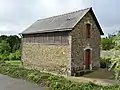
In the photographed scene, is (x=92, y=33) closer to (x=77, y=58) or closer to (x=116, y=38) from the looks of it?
(x=77, y=58)

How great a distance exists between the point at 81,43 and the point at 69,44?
151 cm

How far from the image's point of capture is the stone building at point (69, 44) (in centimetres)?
1986

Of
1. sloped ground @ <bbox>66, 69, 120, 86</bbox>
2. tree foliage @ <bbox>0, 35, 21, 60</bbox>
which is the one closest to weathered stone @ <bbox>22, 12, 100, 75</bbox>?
sloped ground @ <bbox>66, 69, 120, 86</bbox>

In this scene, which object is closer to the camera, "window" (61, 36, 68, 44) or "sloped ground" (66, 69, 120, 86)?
"sloped ground" (66, 69, 120, 86)

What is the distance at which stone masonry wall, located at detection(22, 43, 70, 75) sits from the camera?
20172 millimetres

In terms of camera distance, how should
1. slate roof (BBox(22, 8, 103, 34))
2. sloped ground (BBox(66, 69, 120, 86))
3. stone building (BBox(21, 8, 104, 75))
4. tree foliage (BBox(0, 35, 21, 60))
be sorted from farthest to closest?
tree foliage (BBox(0, 35, 21, 60)) → slate roof (BBox(22, 8, 103, 34)) → stone building (BBox(21, 8, 104, 75)) → sloped ground (BBox(66, 69, 120, 86))

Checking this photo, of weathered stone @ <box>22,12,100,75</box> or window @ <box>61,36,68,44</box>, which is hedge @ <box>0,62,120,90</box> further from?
window @ <box>61,36,68,44</box>

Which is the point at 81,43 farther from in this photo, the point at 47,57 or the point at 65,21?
the point at 47,57

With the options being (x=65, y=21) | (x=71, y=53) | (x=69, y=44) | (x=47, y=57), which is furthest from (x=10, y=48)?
(x=71, y=53)

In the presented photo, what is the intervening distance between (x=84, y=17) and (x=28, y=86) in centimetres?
920

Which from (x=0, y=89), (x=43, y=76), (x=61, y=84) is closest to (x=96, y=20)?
(x=43, y=76)

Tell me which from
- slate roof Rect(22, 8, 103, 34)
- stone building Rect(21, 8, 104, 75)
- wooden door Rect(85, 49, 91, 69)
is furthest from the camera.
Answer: wooden door Rect(85, 49, 91, 69)

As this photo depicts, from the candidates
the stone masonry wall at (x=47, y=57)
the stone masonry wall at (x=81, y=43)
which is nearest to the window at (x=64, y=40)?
the stone masonry wall at (x=47, y=57)

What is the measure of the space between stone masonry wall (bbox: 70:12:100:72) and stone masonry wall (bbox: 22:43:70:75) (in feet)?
2.27
